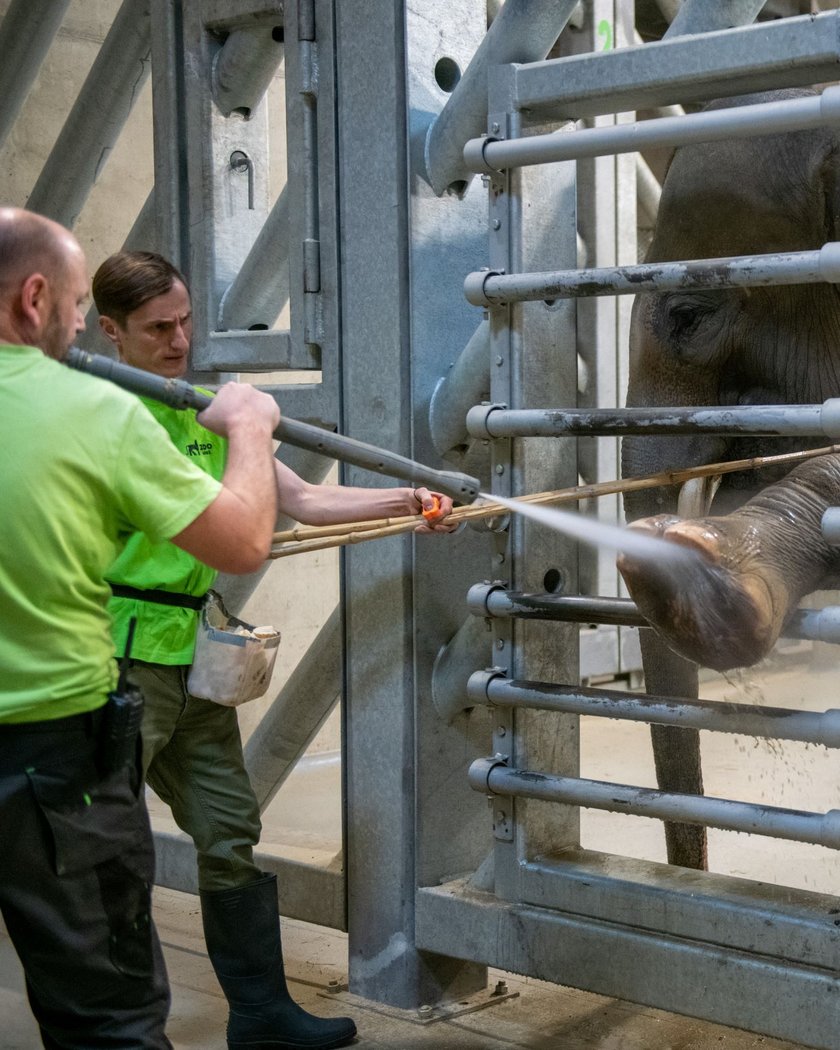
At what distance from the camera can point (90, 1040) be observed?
7.38 feet

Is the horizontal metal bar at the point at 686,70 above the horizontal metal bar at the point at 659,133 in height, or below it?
above

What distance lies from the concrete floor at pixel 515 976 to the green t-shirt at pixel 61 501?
1346 mm

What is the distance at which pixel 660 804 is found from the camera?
2947mm

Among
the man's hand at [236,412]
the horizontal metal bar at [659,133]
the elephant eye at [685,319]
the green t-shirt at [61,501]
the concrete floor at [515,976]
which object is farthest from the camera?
the elephant eye at [685,319]

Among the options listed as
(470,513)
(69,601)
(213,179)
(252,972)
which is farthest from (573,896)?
(213,179)

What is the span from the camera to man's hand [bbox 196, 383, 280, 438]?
94.0 inches

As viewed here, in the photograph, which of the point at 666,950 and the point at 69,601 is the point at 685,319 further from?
the point at 69,601

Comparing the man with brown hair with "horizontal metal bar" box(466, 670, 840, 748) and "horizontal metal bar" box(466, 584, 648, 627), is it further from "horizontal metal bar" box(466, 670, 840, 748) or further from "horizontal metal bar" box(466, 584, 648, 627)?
"horizontal metal bar" box(466, 670, 840, 748)

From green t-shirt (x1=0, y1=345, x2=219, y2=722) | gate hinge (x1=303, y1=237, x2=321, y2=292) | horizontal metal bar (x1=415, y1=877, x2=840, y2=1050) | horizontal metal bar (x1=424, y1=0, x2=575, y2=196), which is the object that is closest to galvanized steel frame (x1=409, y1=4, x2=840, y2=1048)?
horizontal metal bar (x1=415, y1=877, x2=840, y2=1050)

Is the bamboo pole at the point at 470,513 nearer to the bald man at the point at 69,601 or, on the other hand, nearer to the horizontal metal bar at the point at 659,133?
the horizontal metal bar at the point at 659,133

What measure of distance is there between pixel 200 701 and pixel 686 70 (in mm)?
1545

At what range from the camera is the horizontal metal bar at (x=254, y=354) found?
12.1 ft

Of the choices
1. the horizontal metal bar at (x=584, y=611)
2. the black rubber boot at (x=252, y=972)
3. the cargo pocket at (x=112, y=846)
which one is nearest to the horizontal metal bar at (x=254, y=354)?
the horizontal metal bar at (x=584, y=611)

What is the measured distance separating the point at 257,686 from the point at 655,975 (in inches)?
37.7
